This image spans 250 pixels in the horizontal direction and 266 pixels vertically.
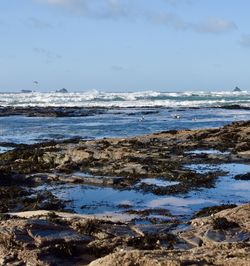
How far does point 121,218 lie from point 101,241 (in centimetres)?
302

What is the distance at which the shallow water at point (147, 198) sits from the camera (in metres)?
10.2

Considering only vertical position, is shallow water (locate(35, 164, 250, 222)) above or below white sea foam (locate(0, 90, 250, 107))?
below

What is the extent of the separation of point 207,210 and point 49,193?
12.5ft

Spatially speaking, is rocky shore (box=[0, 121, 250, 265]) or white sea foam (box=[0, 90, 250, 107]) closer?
rocky shore (box=[0, 121, 250, 265])

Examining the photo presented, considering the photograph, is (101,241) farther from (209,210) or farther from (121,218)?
(209,210)

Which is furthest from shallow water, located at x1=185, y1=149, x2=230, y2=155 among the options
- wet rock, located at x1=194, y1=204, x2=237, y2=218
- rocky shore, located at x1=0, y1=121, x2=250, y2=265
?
wet rock, located at x1=194, y1=204, x2=237, y2=218

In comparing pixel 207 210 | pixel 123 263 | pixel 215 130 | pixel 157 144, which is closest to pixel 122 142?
pixel 157 144

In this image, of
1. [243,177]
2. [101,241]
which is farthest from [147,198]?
[101,241]

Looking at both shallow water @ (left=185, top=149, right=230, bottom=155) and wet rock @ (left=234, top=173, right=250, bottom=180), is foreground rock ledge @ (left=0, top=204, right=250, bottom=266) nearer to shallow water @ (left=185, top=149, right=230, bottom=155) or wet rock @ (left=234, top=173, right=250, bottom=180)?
wet rock @ (left=234, top=173, right=250, bottom=180)

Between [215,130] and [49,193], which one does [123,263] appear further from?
[215,130]

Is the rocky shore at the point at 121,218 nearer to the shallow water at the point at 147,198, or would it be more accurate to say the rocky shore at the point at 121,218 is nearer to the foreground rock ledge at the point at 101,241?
Result: the foreground rock ledge at the point at 101,241

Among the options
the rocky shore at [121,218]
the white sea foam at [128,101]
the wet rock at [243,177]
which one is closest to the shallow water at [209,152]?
the rocky shore at [121,218]

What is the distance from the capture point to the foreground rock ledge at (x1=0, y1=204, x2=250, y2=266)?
4.97 m

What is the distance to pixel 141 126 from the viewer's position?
32.9 metres
